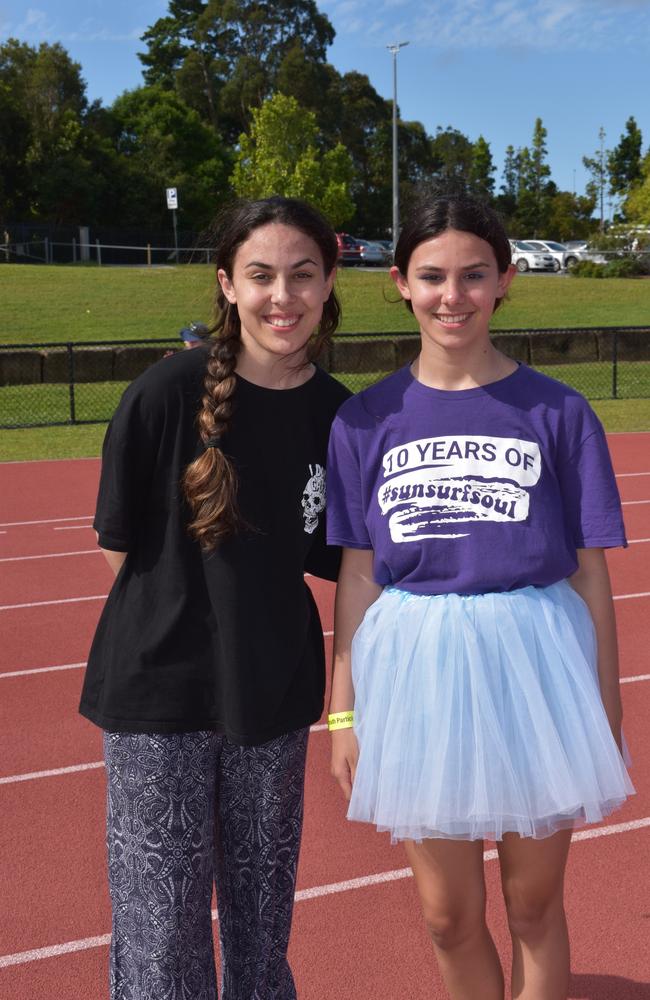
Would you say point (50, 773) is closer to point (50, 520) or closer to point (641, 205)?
point (50, 520)

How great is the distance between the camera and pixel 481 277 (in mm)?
2398

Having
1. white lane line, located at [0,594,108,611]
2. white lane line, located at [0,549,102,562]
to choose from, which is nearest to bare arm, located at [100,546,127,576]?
white lane line, located at [0,594,108,611]

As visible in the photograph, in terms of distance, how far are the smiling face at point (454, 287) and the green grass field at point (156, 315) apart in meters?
11.6

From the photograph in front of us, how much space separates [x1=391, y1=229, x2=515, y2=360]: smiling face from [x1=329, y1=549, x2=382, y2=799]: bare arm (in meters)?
0.52

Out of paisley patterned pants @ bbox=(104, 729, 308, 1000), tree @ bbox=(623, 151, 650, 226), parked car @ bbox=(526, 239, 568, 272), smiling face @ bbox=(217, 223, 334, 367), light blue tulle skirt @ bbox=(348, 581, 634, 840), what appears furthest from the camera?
tree @ bbox=(623, 151, 650, 226)

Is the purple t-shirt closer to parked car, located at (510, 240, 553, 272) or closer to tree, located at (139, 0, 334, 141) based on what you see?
parked car, located at (510, 240, 553, 272)

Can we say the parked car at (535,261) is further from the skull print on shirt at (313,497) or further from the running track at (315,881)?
the skull print on shirt at (313,497)

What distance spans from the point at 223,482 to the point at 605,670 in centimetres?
92

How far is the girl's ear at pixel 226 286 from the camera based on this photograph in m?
2.52

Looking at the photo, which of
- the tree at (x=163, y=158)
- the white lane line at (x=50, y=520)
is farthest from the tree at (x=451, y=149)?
the white lane line at (x=50, y=520)

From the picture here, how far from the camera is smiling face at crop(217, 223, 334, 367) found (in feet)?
8.00

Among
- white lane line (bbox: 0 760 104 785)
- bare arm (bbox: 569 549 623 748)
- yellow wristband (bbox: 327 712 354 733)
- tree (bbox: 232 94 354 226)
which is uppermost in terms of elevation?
tree (bbox: 232 94 354 226)

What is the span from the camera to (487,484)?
2.32 m

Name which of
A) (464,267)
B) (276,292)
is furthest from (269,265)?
(464,267)
